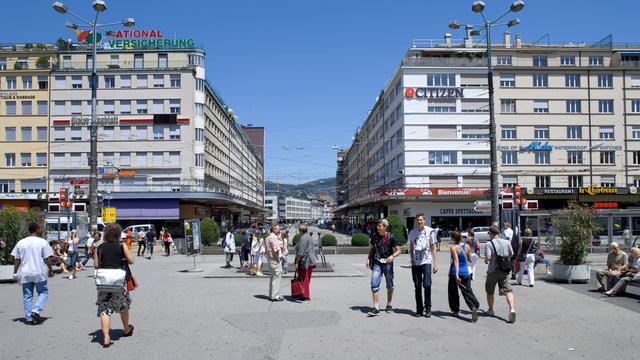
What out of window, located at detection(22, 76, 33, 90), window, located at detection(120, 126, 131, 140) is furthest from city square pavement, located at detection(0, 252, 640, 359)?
window, located at detection(22, 76, 33, 90)

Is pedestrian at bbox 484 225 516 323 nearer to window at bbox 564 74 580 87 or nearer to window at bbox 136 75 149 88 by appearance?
window at bbox 136 75 149 88

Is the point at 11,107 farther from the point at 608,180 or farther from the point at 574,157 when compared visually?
the point at 608,180

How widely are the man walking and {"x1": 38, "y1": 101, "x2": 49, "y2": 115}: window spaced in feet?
171

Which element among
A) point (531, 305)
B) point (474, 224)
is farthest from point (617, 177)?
point (531, 305)

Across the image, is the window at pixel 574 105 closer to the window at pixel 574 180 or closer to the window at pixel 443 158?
the window at pixel 574 180

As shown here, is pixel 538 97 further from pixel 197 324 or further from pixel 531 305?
pixel 197 324

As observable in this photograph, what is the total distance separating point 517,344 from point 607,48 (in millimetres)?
59454

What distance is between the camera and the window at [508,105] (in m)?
56.8

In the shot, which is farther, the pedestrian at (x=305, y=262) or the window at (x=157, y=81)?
the window at (x=157, y=81)

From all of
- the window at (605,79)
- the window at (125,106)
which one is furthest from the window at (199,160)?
the window at (605,79)

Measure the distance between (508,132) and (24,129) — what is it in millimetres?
48842

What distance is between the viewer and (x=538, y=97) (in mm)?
56812

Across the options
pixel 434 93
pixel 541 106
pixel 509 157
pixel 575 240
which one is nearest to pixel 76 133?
pixel 434 93

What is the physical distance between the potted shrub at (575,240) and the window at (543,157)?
4356 centimetres
